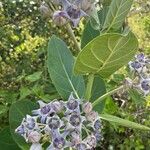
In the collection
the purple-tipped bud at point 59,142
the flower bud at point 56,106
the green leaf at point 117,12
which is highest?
the green leaf at point 117,12

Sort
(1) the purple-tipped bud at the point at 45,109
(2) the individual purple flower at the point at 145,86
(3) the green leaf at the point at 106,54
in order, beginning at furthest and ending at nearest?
(2) the individual purple flower at the point at 145,86, (1) the purple-tipped bud at the point at 45,109, (3) the green leaf at the point at 106,54

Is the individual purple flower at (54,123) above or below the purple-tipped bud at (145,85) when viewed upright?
above

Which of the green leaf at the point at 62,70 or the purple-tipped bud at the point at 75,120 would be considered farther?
the green leaf at the point at 62,70

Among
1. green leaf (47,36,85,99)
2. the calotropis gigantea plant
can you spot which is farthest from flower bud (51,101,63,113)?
green leaf (47,36,85,99)

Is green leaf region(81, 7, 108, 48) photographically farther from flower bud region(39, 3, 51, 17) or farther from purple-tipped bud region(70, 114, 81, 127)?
purple-tipped bud region(70, 114, 81, 127)

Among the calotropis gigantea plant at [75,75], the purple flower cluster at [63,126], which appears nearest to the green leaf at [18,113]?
the calotropis gigantea plant at [75,75]

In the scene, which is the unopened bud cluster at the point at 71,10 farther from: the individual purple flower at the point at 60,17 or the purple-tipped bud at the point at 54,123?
the purple-tipped bud at the point at 54,123

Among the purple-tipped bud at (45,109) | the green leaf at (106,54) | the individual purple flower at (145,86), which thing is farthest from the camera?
the individual purple flower at (145,86)
